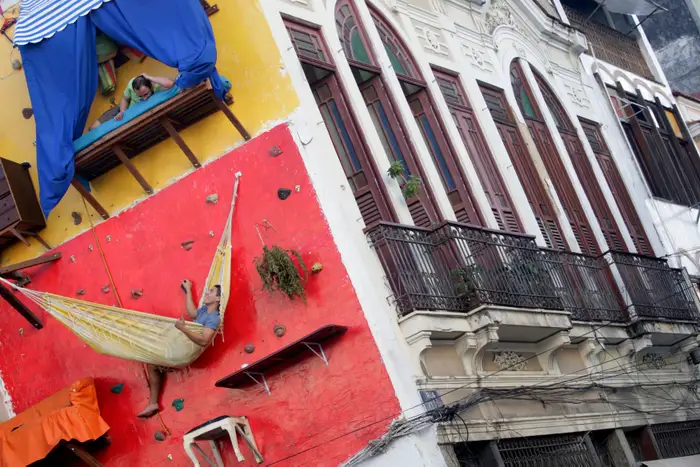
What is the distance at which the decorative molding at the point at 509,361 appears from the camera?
14969 mm

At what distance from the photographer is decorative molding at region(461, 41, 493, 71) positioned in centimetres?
1833

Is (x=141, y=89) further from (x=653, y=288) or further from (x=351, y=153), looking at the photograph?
(x=653, y=288)

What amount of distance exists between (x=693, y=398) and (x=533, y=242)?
4.73 m

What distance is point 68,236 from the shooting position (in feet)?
51.0

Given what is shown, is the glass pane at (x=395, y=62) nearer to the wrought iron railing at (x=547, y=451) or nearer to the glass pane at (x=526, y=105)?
the glass pane at (x=526, y=105)

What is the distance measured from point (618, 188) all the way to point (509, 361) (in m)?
7.11

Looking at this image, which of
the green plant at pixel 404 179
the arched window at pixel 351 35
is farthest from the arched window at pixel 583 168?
the green plant at pixel 404 179

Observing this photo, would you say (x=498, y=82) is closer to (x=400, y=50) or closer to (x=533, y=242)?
(x=400, y=50)

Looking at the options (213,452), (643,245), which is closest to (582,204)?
(643,245)

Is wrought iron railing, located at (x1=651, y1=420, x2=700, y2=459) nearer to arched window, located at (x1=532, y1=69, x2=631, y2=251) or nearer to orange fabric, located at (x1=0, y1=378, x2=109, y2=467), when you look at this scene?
arched window, located at (x1=532, y1=69, x2=631, y2=251)

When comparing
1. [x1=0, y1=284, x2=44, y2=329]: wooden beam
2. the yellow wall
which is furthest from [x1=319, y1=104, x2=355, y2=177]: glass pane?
[x1=0, y1=284, x2=44, y2=329]: wooden beam

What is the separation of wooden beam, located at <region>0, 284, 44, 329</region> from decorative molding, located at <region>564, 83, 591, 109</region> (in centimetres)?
1007

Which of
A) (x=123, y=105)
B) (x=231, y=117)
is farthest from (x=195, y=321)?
(x=123, y=105)

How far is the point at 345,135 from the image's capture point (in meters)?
15.3
